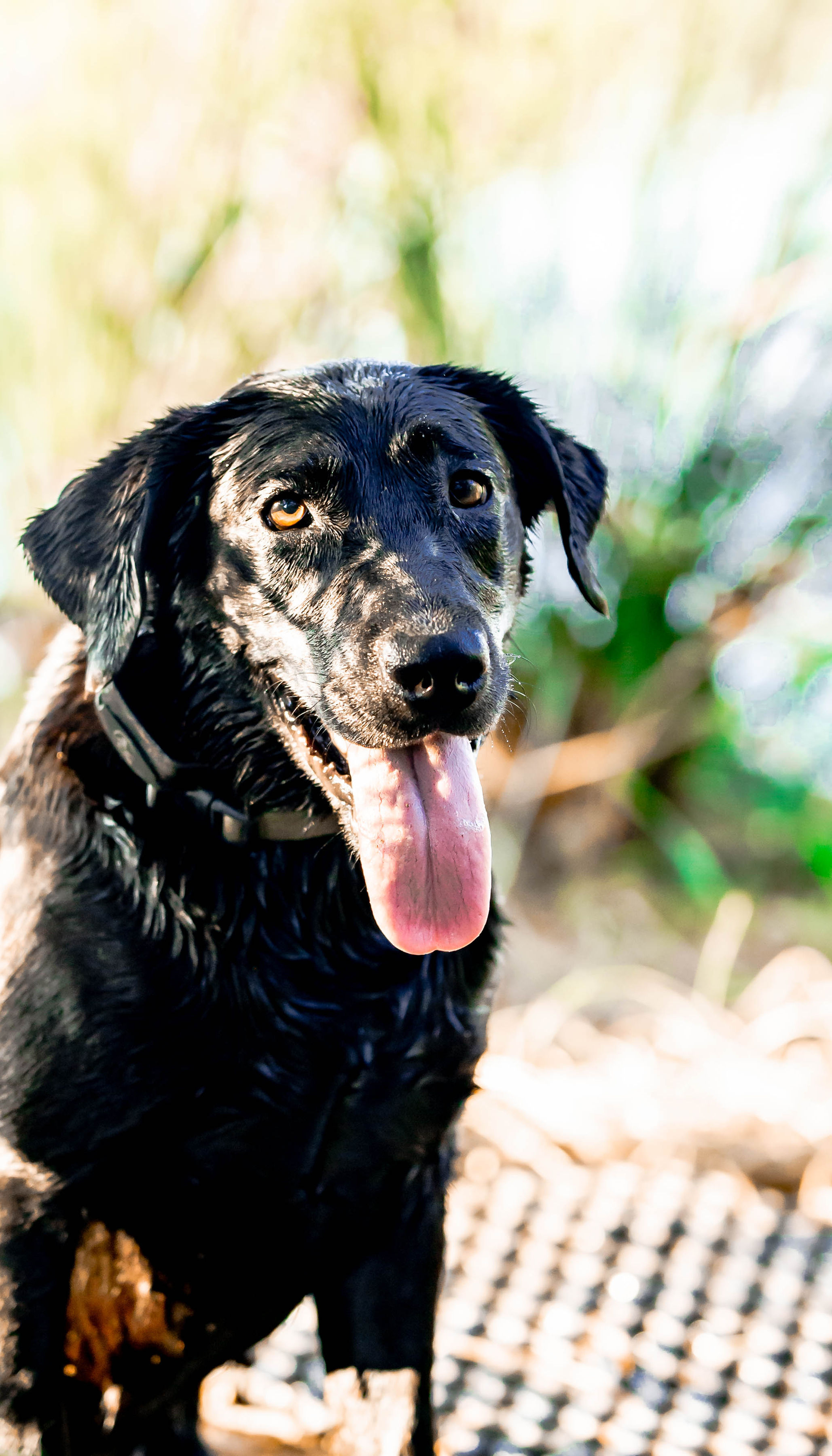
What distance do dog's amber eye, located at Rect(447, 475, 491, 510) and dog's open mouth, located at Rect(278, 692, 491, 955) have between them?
1.09 feet

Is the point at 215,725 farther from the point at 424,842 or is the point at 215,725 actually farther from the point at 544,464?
the point at 544,464

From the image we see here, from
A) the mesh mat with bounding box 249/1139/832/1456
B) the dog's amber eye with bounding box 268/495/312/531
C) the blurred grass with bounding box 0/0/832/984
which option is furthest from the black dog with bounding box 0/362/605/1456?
the blurred grass with bounding box 0/0/832/984

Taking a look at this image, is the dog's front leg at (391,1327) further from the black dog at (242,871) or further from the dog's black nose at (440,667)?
the dog's black nose at (440,667)

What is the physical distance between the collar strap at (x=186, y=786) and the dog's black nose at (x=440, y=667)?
28 centimetres

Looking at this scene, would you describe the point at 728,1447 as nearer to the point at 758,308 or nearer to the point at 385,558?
the point at 385,558

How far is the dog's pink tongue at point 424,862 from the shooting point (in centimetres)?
122

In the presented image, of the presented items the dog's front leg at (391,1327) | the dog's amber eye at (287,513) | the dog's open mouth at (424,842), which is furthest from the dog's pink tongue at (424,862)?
the dog's front leg at (391,1327)

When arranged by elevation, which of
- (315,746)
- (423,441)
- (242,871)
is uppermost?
(423,441)

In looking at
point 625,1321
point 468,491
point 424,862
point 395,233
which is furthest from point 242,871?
point 395,233

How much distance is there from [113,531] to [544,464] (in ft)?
2.12

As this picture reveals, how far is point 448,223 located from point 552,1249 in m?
2.75

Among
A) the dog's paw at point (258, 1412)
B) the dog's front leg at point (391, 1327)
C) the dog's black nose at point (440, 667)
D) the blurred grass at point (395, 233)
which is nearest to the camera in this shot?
the dog's black nose at point (440, 667)

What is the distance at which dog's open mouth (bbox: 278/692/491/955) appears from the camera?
3.99ft

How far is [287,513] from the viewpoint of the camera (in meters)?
1.33
